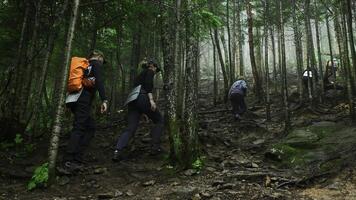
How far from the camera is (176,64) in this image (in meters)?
7.57

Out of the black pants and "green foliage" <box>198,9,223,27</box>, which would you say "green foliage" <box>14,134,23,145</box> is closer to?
the black pants

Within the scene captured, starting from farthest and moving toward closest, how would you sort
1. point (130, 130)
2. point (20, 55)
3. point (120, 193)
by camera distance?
point (20, 55)
point (130, 130)
point (120, 193)

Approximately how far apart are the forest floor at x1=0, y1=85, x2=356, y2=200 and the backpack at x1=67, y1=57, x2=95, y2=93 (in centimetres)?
149

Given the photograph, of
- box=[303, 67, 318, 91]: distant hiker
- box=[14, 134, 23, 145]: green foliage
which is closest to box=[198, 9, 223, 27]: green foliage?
box=[14, 134, 23, 145]: green foliage

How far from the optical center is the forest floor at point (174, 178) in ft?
19.1

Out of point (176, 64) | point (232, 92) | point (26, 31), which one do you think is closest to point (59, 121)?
point (176, 64)

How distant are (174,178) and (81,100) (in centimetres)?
221

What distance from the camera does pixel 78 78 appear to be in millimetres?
7289

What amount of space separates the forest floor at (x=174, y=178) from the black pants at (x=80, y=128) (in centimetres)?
40

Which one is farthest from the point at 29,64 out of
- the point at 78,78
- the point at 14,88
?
the point at 78,78

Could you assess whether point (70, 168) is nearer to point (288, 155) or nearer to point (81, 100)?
point (81, 100)

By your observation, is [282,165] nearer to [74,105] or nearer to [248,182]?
[248,182]

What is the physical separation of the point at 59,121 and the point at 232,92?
8.12 metres

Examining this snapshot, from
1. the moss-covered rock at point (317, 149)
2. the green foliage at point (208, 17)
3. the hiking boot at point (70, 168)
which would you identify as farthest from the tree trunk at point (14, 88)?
the moss-covered rock at point (317, 149)
